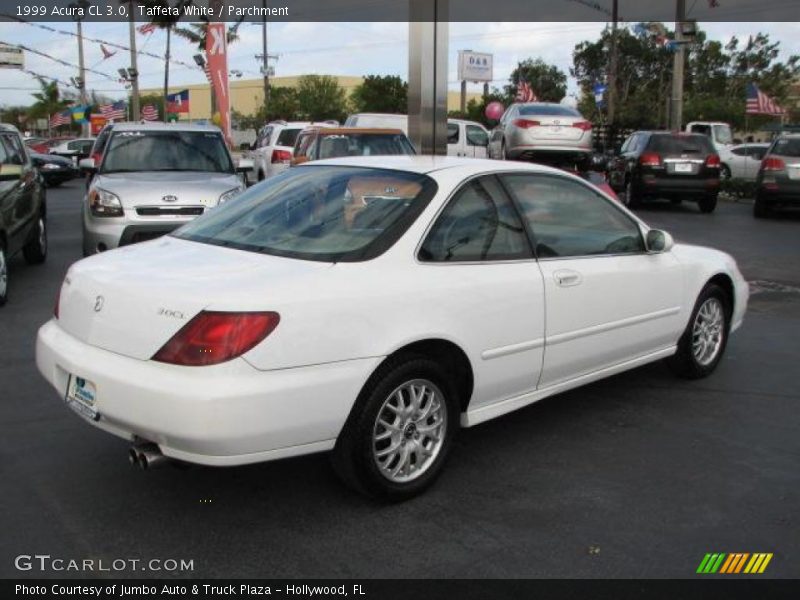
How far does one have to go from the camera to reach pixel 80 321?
354cm

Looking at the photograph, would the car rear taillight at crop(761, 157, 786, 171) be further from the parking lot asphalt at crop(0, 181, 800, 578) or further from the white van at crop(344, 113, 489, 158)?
the parking lot asphalt at crop(0, 181, 800, 578)

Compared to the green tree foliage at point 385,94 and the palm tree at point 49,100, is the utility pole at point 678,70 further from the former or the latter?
the palm tree at point 49,100

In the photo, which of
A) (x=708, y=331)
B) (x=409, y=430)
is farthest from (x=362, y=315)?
(x=708, y=331)

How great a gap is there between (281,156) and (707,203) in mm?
8954

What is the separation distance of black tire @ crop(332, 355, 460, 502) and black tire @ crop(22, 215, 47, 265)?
747 cm

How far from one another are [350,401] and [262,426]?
1.32ft

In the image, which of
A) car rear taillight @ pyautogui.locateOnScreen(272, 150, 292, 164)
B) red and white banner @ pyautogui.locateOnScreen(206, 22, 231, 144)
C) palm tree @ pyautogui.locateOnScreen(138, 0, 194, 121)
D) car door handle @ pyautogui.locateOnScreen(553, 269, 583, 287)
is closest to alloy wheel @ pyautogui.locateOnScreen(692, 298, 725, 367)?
car door handle @ pyautogui.locateOnScreen(553, 269, 583, 287)

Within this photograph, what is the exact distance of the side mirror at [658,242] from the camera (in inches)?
190

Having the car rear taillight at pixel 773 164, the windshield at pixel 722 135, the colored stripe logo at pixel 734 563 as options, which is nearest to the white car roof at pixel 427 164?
the colored stripe logo at pixel 734 563

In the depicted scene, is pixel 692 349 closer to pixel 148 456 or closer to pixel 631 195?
pixel 148 456

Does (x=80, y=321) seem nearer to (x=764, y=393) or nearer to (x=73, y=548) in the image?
(x=73, y=548)

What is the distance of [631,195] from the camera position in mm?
16938
